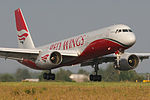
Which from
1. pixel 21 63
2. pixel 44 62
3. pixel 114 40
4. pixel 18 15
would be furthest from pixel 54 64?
pixel 18 15

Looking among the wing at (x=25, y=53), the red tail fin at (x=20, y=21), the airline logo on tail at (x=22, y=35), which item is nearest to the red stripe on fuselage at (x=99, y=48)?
the wing at (x=25, y=53)

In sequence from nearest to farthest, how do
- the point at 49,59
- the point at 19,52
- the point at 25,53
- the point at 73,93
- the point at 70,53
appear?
1. the point at 73,93
2. the point at 49,59
3. the point at 70,53
4. the point at 19,52
5. the point at 25,53

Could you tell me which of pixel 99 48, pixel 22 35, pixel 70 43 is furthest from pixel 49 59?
pixel 22 35

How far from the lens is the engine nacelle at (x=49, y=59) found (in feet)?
114

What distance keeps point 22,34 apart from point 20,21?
8.57ft

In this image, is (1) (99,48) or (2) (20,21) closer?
(1) (99,48)

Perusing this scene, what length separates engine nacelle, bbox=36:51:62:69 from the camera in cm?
3481

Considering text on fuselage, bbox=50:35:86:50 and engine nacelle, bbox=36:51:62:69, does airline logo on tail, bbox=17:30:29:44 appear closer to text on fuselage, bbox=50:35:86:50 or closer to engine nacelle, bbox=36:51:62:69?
text on fuselage, bbox=50:35:86:50

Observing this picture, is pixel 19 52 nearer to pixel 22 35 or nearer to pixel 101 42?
pixel 101 42

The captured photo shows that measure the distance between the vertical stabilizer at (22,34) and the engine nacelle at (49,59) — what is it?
14110 mm

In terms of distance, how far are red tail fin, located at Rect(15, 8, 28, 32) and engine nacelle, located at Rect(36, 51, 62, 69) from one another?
16801mm

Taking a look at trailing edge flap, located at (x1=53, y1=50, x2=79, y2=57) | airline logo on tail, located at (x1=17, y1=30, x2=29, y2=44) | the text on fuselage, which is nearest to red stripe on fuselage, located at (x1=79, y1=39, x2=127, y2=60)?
trailing edge flap, located at (x1=53, y1=50, x2=79, y2=57)

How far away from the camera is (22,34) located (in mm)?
51438

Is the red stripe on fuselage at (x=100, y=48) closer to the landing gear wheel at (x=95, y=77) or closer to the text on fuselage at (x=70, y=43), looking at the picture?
the text on fuselage at (x=70, y=43)
